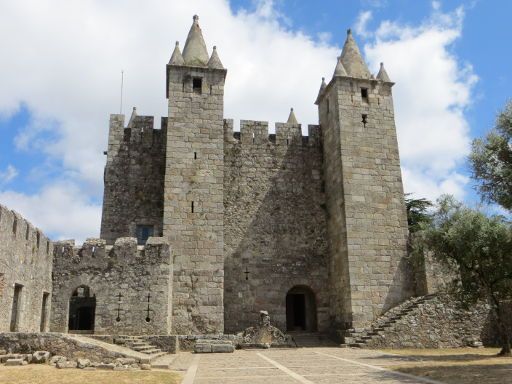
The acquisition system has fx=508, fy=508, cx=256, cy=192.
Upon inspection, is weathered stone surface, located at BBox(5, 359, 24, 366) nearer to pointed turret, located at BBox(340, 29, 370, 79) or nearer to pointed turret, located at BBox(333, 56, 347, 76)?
pointed turret, located at BBox(333, 56, 347, 76)

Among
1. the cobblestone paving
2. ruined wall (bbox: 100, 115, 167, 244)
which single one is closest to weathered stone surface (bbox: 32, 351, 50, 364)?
the cobblestone paving

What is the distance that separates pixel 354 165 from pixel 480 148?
901cm

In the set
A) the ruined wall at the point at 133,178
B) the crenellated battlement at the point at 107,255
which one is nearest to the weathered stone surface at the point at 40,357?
the crenellated battlement at the point at 107,255

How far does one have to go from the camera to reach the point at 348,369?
11.1 m

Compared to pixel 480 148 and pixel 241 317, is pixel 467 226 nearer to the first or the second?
pixel 480 148

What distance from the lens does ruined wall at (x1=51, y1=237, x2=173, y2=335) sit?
1672 centimetres

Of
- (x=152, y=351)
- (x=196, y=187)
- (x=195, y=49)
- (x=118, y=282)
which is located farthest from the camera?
(x=195, y=49)

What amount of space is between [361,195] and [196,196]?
22.0 feet

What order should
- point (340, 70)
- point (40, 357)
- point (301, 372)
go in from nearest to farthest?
point (301, 372), point (40, 357), point (340, 70)

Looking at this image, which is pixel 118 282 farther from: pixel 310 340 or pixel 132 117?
pixel 132 117

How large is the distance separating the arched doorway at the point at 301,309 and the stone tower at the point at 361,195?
1301mm

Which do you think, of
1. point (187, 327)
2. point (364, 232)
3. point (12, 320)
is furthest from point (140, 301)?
point (364, 232)

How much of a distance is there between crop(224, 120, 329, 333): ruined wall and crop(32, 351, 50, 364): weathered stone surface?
Answer: 10.2m

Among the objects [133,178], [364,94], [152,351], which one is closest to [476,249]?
[152,351]
